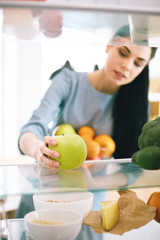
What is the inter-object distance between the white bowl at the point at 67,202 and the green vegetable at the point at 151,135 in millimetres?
130

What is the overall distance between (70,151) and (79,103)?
40.0 inches

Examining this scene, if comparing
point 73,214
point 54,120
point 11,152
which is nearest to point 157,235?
point 73,214

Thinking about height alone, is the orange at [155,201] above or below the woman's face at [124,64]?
below

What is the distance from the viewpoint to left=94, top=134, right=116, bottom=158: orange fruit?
144cm

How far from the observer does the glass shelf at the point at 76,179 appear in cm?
47

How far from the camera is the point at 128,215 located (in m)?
0.55

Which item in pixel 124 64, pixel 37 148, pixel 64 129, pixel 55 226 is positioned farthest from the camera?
pixel 64 129

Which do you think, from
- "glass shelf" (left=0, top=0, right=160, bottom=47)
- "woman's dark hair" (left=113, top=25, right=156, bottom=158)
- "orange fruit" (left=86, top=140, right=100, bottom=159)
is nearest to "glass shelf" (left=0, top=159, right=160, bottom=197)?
"glass shelf" (left=0, top=0, right=160, bottom=47)

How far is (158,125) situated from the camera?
0.53m

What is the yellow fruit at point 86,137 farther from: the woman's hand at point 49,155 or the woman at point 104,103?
the woman's hand at point 49,155

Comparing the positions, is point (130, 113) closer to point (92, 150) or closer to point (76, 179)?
point (92, 150)

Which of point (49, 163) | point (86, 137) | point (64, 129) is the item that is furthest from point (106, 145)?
point (49, 163)

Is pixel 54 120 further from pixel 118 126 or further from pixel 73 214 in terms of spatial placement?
pixel 73 214

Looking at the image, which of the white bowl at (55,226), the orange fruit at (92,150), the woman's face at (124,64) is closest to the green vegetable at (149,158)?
the white bowl at (55,226)
